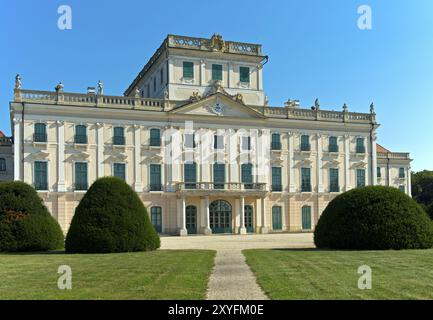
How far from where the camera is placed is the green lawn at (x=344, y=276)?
10.1 m

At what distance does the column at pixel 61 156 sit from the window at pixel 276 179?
701 inches

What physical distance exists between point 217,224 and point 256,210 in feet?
12.7

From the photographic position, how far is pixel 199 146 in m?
45.4

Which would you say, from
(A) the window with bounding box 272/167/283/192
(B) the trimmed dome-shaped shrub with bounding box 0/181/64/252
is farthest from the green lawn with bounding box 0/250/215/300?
(A) the window with bounding box 272/167/283/192

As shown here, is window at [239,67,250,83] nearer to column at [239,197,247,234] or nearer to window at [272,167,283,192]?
window at [272,167,283,192]

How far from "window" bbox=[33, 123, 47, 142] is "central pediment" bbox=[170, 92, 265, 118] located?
10090 mm

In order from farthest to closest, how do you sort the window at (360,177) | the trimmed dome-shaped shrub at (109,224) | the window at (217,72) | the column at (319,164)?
the window at (360,177) < the column at (319,164) < the window at (217,72) < the trimmed dome-shaped shrub at (109,224)

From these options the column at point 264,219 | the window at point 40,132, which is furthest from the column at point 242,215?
the window at point 40,132

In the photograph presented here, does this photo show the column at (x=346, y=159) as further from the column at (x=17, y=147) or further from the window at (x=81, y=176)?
the column at (x=17, y=147)

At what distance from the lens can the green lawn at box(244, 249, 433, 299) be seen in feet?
33.1

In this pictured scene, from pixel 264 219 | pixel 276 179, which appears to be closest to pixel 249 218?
pixel 264 219

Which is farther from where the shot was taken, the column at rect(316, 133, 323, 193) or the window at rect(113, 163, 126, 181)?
the column at rect(316, 133, 323, 193)

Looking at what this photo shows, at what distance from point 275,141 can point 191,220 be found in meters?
10.4
